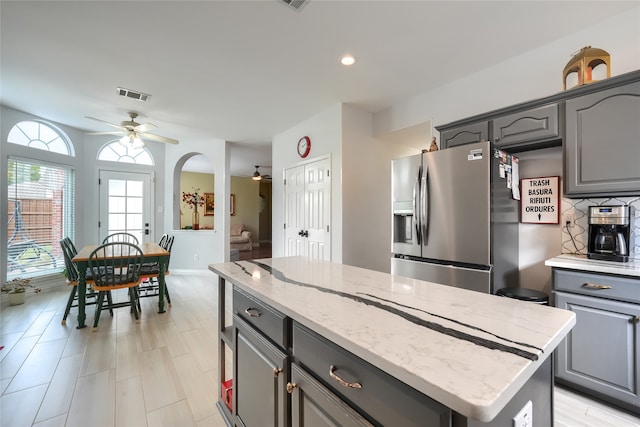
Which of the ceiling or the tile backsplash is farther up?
the ceiling

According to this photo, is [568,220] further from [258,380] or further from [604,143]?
[258,380]

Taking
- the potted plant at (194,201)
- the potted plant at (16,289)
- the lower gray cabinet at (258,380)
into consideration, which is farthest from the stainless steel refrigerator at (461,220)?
the potted plant at (194,201)

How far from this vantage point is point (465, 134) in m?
2.52

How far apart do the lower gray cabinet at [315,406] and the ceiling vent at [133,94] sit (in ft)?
12.2

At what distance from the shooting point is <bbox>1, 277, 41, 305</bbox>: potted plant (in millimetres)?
3545

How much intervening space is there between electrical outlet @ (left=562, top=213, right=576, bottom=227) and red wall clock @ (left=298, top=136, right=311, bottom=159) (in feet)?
9.99

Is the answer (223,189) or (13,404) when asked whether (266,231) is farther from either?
(13,404)

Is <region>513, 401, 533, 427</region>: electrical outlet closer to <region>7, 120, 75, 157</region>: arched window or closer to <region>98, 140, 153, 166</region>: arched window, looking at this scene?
<region>7, 120, 75, 157</region>: arched window

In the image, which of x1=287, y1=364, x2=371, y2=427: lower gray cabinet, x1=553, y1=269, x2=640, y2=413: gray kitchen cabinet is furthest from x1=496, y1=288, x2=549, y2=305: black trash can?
x1=287, y1=364, x2=371, y2=427: lower gray cabinet

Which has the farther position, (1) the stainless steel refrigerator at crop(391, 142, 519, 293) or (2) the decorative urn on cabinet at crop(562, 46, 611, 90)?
(1) the stainless steel refrigerator at crop(391, 142, 519, 293)

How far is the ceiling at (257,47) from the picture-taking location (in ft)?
6.36

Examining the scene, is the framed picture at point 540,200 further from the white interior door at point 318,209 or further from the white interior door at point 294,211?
the white interior door at point 294,211

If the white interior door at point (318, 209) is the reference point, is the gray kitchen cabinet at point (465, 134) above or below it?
above

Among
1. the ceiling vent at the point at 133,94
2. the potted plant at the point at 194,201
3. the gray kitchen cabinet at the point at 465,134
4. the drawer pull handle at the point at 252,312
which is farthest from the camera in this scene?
the potted plant at the point at 194,201
